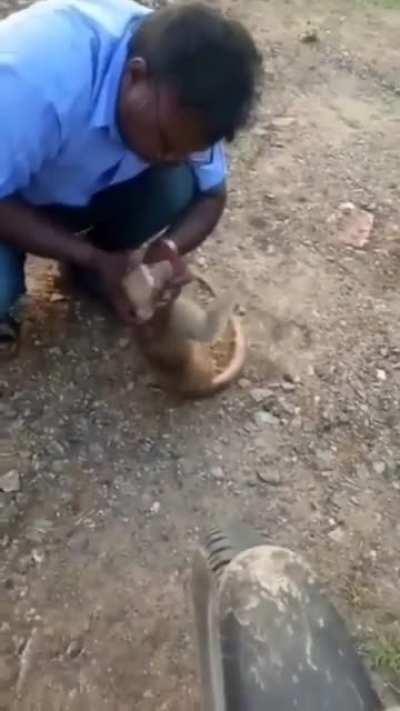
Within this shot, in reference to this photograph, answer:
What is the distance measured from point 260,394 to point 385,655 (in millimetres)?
539

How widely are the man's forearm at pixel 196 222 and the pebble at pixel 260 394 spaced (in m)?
0.33

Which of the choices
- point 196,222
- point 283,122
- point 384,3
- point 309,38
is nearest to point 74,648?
point 196,222

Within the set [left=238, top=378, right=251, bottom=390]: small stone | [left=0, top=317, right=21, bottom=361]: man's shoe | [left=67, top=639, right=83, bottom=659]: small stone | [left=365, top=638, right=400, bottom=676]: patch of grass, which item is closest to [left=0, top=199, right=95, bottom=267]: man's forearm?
[left=0, top=317, right=21, bottom=361]: man's shoe

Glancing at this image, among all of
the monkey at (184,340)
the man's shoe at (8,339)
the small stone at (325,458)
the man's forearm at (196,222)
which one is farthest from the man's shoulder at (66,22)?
the small stone at (325,458)

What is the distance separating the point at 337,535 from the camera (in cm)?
195

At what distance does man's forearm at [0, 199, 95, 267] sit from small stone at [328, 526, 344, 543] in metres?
0.60

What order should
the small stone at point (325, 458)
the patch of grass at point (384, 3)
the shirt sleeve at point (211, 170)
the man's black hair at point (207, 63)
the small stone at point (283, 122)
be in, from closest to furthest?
the man's black hair at point (207, 63) → the shirt sleeve at point (211, 170) → the small stone at point (325, 458) → the small stone at point (283, 122) → the patch of grass at point (384, 3)

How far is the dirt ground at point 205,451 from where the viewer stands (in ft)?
5.85

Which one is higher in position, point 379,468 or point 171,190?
point 171,190

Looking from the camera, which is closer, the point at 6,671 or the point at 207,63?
the point at 207,63

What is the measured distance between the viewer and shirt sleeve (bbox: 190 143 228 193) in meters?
1.82

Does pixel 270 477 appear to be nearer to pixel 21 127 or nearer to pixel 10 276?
pixel 10 276

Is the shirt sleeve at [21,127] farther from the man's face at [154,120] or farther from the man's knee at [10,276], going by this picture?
the man's knee at [10,276]

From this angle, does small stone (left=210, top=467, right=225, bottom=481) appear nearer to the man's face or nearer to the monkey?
the monkey
